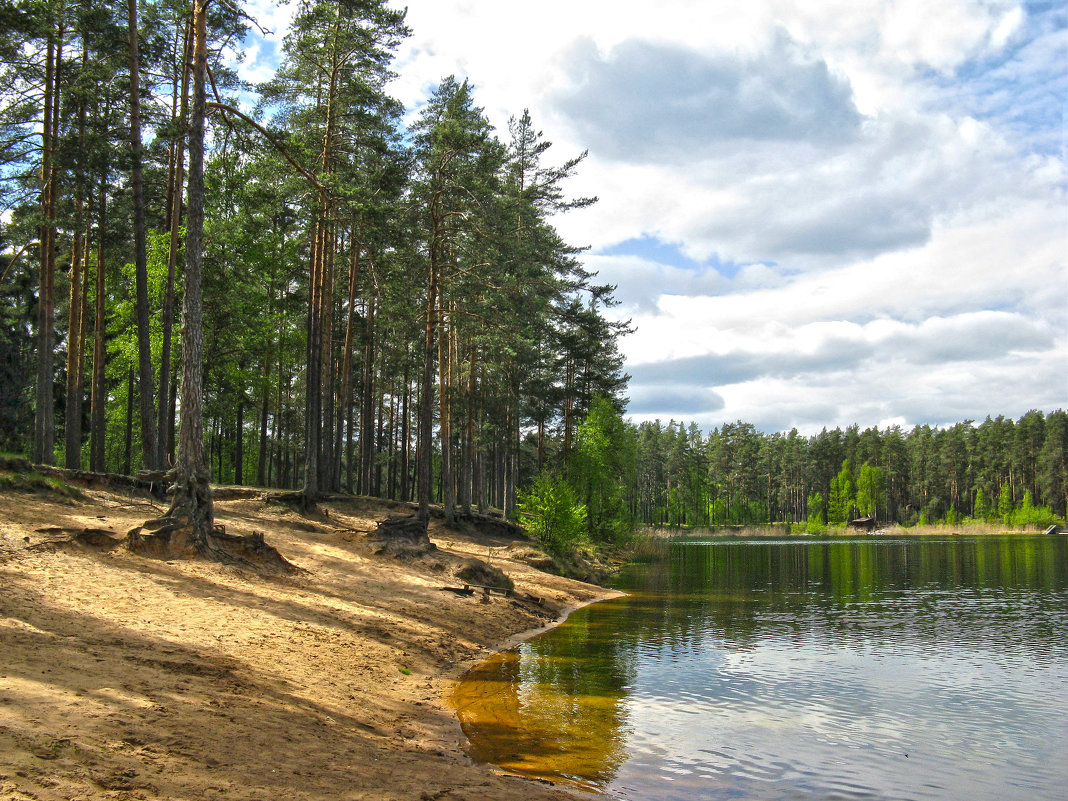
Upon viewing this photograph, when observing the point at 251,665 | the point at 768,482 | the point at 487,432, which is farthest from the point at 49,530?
the point at 768,482

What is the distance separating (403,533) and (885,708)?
13.3 metres

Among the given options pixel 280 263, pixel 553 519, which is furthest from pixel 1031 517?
pixel 280 263

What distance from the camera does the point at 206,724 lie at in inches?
262

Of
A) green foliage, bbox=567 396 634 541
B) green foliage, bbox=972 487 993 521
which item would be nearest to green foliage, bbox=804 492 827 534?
green foliage, bbox=972 487 993 521

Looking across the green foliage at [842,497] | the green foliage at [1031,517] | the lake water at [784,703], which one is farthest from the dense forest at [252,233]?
the green foliage at [842,497]

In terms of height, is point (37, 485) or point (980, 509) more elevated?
point (37, 485)

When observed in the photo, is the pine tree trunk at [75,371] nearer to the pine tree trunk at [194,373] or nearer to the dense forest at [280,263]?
the dense forest at [280,263]

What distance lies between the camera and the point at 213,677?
26.5 feet

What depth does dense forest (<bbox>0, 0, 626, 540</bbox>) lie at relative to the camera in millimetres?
19172

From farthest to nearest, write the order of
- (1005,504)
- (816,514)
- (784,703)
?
1. (816,514)
2. (1005,504)
3. (784,703)

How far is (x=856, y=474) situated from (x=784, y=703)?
117097mm

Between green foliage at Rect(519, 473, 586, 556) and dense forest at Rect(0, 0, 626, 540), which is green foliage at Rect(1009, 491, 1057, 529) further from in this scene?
green foliage at Rect(519, 473, 586, 556)

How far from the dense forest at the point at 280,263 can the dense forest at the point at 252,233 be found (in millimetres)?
110

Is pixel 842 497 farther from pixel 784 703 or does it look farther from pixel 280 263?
pixel 784 703
